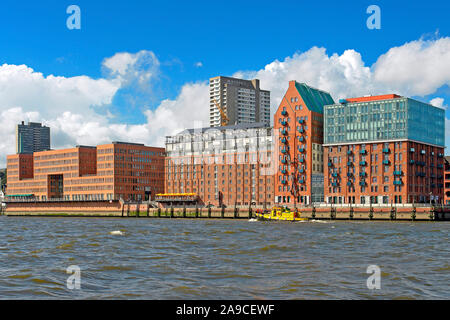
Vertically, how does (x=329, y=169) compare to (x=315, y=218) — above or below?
above

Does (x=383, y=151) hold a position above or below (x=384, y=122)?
below

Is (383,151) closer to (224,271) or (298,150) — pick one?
(298,150)

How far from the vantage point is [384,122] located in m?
175

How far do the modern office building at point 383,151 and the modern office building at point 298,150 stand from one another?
453 cm

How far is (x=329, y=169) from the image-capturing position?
606 feet

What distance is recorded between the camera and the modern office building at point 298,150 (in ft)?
616

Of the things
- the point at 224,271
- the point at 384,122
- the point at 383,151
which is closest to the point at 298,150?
the point at 383,151

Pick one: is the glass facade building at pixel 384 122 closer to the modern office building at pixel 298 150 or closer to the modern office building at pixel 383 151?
the modern office building at pixel 383 151

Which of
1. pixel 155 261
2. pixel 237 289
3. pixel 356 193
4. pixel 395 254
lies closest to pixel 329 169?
pixel 356 193

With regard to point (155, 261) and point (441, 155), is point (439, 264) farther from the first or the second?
point (441, 155)

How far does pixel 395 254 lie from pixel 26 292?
3533 centimetres

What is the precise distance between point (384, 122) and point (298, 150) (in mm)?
29388

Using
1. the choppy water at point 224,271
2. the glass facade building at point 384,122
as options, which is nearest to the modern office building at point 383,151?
the glass facade building at point 384,122
